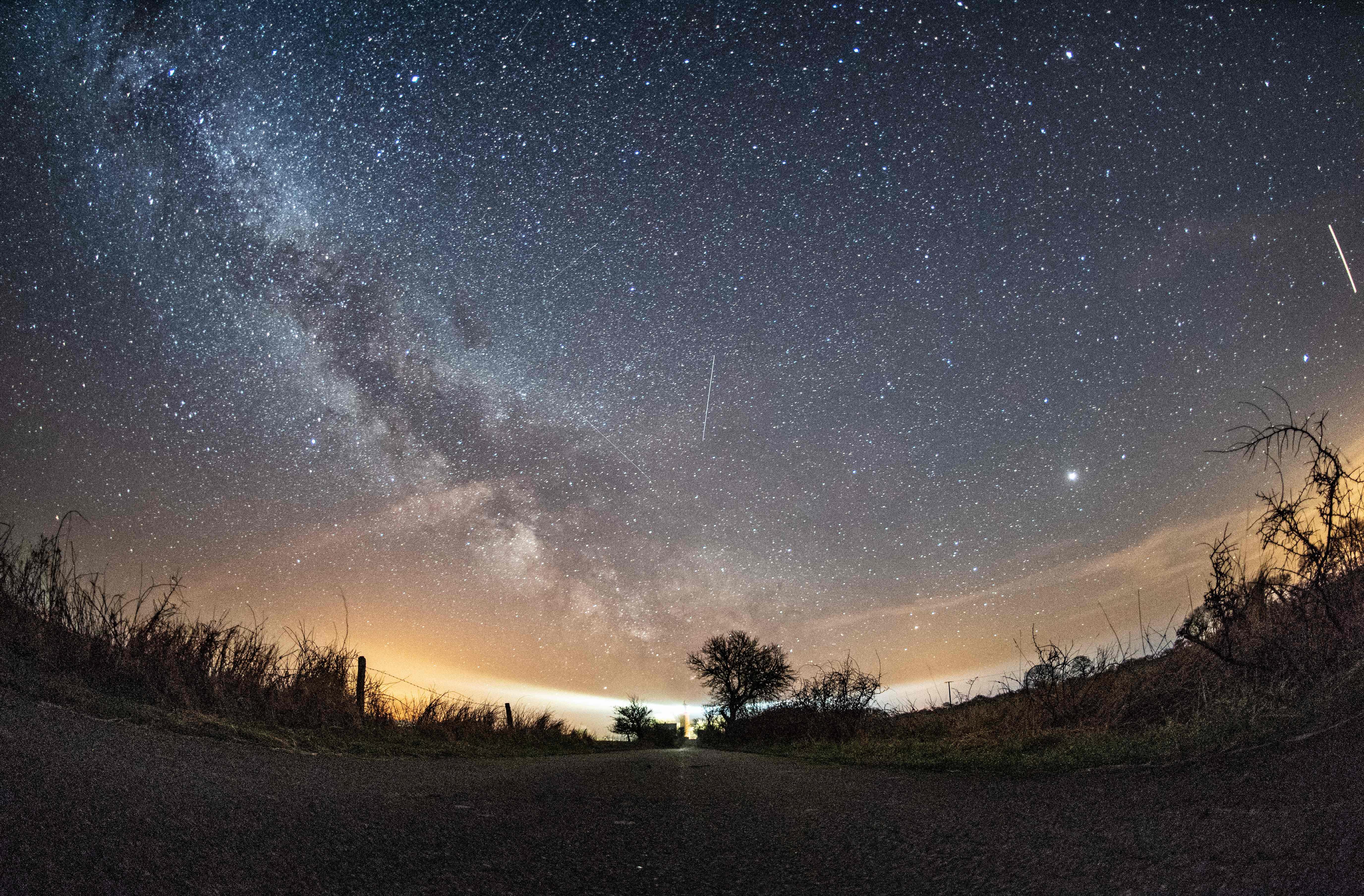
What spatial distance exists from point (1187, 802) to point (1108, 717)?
12.2ft

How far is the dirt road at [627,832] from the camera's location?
223 cm

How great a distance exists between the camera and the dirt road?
2232 mm

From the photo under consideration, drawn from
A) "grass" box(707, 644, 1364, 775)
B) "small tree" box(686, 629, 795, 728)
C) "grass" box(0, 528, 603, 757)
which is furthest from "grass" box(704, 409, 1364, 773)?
"small tree" box(686, 629, 795, 728)

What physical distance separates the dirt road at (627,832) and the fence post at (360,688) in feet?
15.1

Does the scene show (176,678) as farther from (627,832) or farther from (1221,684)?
(1221,684)

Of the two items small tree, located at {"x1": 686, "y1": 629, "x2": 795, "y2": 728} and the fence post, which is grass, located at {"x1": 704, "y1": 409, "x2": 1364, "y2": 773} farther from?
small tree, located at {"x1": 686, "y1": 629, "x2": 795, "y2": 728}

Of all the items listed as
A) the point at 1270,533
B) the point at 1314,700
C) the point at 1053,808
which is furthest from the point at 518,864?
the point at 1270,533

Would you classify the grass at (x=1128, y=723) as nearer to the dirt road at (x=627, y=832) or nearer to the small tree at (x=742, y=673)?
the dirt road at (x=627, y=832)

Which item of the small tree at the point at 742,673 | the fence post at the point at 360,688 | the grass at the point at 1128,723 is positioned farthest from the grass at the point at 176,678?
the small tree at the point at 742,673

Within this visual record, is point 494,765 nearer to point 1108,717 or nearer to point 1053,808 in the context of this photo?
point 1053,808

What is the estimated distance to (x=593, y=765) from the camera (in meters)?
8.48

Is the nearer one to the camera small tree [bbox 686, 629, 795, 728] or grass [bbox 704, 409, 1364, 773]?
grass [bbox 704, 409, 1364, 773]

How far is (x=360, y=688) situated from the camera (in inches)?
370

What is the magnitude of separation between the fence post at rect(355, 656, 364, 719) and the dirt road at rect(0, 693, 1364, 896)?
460cm
